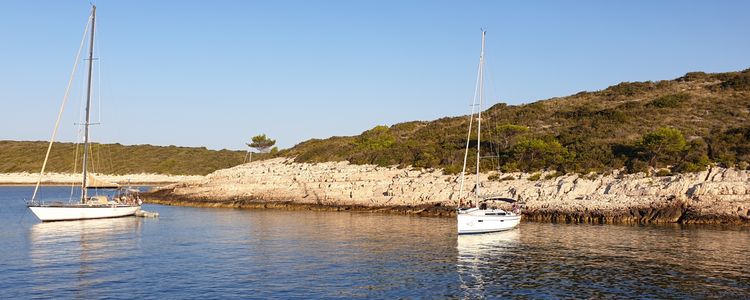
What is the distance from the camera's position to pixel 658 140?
57.8 meters

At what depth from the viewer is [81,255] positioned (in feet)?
107

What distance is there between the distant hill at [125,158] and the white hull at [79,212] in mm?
83708

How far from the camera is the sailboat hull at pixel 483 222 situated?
139 ft

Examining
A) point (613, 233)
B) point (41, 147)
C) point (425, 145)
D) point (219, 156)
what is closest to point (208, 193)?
point (425, 145)

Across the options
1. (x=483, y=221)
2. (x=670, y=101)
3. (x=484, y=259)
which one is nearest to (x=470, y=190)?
(x=483, y=221)

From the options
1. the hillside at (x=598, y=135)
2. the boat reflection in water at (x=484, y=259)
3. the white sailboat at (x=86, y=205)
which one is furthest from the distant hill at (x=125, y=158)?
the boat reflection in water at (x=484, y=259)

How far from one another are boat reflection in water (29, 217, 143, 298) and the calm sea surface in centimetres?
7

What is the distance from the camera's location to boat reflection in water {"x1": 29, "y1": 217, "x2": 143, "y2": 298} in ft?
82.0

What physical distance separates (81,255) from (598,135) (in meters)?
56.1

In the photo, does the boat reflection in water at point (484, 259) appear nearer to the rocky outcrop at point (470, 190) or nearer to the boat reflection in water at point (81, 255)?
the rocky outcrop at point (470, 190)

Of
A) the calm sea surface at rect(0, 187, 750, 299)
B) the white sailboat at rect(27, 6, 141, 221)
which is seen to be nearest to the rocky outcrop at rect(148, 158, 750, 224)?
the calm sea surface at rect(0, 187, 750, 299)

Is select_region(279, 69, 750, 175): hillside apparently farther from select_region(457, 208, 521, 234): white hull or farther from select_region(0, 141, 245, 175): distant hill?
select_region(0, 141, 245, 175): distant hill

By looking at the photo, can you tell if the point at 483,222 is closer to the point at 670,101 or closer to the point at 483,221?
the point at 483,221

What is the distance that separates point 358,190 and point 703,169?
33510 millimetres
